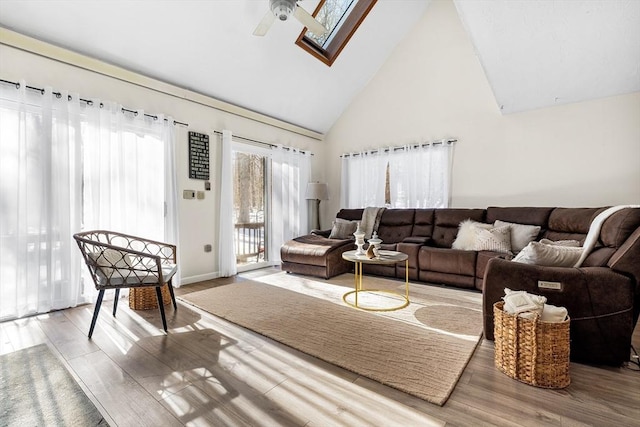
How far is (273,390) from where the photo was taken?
1.54m

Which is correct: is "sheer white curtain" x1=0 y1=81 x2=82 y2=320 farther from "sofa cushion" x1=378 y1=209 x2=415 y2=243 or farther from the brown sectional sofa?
"sofa cushion" x1=378 y1=209 x2=415 y2=243

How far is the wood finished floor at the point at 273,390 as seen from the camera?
4.35ft

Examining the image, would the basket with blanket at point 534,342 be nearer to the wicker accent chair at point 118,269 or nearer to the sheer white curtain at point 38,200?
the wicker accent chair at point 118,269

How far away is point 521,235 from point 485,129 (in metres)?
1.64

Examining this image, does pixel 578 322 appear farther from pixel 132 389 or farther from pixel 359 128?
pixel 359 128

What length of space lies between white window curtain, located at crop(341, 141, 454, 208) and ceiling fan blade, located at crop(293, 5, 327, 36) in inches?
96.6

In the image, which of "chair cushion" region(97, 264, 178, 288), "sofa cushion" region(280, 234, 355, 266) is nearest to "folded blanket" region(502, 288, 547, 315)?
"sofa cushion" region(280, 234, 355, 266)

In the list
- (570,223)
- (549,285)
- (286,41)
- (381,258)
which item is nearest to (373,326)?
(381,258)

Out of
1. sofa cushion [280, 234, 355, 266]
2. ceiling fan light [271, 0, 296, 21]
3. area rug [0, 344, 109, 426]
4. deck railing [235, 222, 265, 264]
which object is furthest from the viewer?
deck railing [235, 222, 265, 264]

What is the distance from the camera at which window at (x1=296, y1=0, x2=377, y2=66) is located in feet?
12.9

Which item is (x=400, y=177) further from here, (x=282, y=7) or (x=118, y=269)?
(x=118, y=269)

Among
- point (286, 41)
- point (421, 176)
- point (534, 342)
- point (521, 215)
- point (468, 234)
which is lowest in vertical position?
point (534, 342)

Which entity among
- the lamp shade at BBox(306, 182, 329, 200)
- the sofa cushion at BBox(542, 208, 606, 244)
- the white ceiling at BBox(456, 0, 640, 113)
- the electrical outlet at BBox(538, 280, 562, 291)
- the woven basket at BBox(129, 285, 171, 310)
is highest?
the white ceiling at BBox(456, 0, 640, 113)

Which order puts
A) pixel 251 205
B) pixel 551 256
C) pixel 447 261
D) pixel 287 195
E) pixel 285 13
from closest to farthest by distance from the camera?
1. pixel 551 256
2. pixel 285 13
3. pixel 447 261
4. pixel 251 205
5. pixel 287 195
